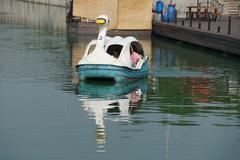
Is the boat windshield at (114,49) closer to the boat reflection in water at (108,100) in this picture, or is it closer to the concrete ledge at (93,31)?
the boat reflection in water at (108,100)

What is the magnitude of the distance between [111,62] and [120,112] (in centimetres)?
519

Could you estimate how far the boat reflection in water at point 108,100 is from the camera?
64.9ft

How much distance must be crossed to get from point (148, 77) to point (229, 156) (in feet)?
45.9

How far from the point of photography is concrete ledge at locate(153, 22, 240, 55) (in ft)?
127

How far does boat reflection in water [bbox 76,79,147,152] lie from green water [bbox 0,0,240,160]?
0.08 ft

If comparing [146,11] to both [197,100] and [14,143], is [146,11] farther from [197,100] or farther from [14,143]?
[14,143]

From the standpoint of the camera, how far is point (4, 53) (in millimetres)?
38406

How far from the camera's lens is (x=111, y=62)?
26016 mm

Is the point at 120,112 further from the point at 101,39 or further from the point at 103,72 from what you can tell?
the point at 101,39

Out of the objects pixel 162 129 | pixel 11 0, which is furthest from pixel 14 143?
pixel 11 0

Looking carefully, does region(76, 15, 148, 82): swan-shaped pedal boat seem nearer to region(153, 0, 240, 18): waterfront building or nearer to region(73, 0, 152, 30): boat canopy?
region(73, 0, 152, 30): boat canopy

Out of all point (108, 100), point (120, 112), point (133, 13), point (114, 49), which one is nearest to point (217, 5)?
point (133, 13)

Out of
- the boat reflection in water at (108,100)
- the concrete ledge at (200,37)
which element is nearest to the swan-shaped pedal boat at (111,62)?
the boat reflection in water at (108,100)

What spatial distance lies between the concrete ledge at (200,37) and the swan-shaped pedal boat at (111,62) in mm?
10903
